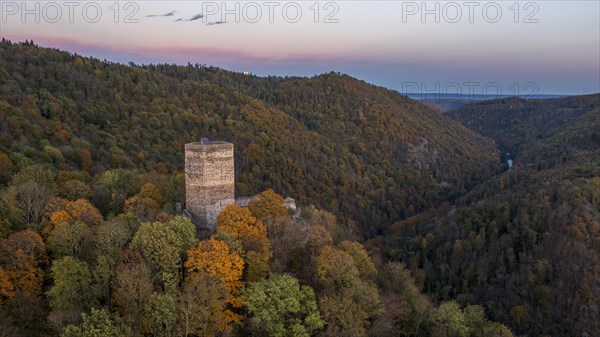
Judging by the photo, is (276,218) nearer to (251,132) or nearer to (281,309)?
(281,309)

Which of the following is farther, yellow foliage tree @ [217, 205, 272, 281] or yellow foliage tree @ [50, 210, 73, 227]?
yellow foliage tree @ [50, 210, 73, 227]

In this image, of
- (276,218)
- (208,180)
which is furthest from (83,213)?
(276,218)

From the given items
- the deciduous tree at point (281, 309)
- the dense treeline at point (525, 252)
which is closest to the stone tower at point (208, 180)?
the deciduous tree at point (281, 309)

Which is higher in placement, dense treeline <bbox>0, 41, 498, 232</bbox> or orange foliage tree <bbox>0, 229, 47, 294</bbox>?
dense treeline <bbox>0, 41, 498, 232</bbox>

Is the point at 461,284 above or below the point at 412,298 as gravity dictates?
below

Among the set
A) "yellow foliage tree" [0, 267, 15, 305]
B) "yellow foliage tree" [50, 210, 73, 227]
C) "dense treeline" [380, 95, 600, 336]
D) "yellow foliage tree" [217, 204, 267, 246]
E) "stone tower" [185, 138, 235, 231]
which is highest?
"stone tower" [185, 138, 235, 231]

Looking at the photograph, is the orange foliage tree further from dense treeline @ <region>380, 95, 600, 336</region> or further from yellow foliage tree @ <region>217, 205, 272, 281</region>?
dense treeline @ <region>380, 95, 600, 336</region>

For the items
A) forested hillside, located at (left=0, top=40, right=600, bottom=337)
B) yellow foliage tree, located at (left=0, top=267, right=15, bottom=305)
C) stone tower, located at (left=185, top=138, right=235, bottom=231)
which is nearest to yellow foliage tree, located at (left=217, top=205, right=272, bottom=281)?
forested hillside, located at (left=0, top=40, right=600, bottom=337)

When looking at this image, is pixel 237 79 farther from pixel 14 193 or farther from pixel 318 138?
pixel 14 193

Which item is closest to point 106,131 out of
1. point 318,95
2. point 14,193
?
point 14,193
